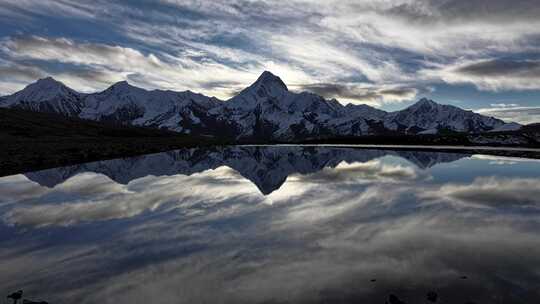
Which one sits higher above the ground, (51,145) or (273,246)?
(51,145)

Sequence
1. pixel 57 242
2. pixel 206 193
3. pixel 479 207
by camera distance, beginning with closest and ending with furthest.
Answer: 1. pixel 57 242
2. pixel 479 207
3. pixel 206 193

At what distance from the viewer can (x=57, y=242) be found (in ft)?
55.6

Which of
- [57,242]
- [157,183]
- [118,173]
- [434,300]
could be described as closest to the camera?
[434,300]

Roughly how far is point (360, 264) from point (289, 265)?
2.55 meters

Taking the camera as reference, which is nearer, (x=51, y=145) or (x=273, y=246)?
(x=273, y=246)

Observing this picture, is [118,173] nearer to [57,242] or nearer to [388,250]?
[57,242]

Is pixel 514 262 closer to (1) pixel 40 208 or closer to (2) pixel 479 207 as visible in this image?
(2) pixel 479 207

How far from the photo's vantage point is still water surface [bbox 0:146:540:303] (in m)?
11.5

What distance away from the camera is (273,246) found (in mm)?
15922

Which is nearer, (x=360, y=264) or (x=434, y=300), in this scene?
(x=434, y=300)

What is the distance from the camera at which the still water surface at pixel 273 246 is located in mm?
11484

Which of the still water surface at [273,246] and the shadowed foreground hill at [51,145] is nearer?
the still water surface at [273,246]

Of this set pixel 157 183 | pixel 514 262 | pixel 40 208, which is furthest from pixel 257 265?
pixel 157 183

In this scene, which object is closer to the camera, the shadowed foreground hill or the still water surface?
the still water surface
